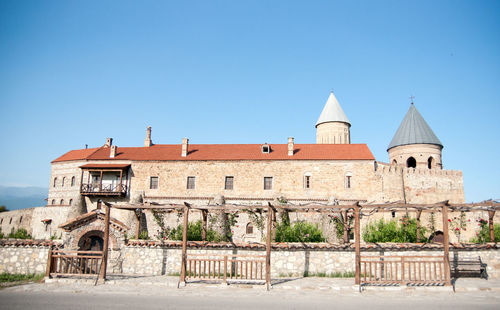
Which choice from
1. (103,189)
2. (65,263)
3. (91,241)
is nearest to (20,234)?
(103,189)

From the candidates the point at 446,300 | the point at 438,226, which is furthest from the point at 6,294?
the point at 438,226

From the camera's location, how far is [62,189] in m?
36.3

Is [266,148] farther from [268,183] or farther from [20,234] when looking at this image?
[20,234]

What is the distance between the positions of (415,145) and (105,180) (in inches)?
1181

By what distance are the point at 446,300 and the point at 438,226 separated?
856 inches

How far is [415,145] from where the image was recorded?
37250 millimetres

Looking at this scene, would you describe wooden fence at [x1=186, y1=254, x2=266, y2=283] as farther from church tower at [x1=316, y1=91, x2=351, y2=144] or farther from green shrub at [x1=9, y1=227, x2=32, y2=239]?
church tower at [x1=316, y1=91, x2=351, y2=144]

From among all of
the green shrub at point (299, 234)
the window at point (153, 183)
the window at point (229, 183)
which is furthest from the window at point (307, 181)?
the green shrub at point (299, 234)

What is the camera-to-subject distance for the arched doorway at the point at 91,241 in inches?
545

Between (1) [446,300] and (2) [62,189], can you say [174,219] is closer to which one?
(2) [62,189]

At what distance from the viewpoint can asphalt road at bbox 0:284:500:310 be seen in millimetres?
8688

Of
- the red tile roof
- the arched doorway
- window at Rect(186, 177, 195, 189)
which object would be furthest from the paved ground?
the red tile roof

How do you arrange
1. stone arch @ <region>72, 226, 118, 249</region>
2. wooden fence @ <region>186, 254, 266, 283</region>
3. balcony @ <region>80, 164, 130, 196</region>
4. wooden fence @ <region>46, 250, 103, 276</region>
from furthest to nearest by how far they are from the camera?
balcony @ <region>80, 164, 130, 196</region>
stone arch @ <region>72, 226, 118, 249</region>
wooden fence @ <region>46, 250, 103, 276</region>
wooden fence @ <region>186, 254, 266, 283</region>

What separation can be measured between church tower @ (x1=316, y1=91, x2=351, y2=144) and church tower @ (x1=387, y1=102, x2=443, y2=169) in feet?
17.3
